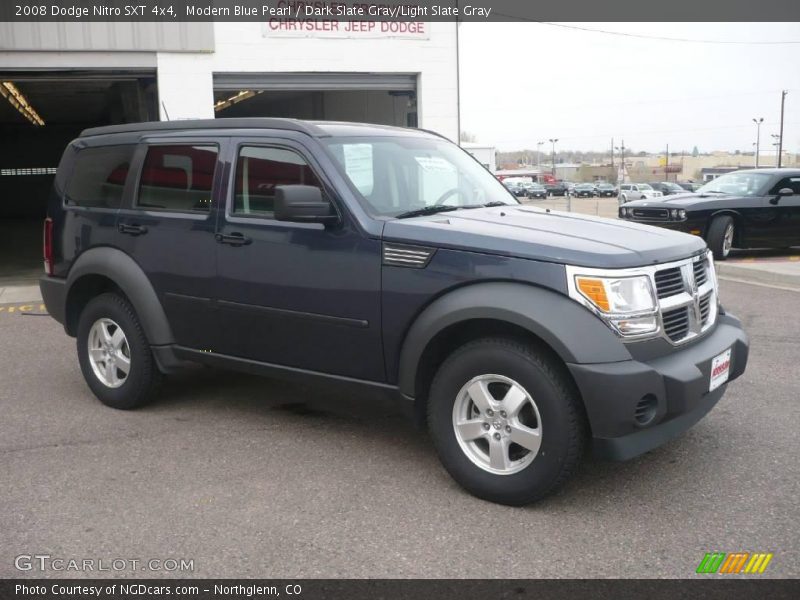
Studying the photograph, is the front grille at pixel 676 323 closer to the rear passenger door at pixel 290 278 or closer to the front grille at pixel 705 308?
the front grille at pixel 705 308

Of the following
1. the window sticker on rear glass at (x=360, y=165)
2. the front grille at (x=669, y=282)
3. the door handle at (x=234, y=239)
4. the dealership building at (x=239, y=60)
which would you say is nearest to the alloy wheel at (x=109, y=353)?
the door handle at (x=234, y=239)

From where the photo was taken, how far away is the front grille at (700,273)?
→ 434cm

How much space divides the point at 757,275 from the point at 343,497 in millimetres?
9297

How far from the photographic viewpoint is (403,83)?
1403cm

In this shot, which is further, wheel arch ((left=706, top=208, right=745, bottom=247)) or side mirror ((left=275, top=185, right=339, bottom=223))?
wheel arch ((left=706, top=208, right=745, bottom=247))

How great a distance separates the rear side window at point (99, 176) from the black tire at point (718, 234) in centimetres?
1025

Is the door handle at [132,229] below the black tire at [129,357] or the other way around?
the other way around

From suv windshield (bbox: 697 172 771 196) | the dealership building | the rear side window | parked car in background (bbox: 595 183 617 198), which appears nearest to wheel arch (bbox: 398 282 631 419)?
the rear side window

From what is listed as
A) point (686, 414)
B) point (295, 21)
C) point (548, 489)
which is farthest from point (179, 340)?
point (295, 21)

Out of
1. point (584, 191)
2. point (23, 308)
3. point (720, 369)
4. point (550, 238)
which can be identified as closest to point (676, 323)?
point (720, 369)

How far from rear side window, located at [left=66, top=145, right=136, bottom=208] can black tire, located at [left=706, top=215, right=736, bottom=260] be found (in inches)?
403

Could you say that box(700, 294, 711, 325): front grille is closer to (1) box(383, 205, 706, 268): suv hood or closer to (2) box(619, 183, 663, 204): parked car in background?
(1) box(383, 205, 706, 268): suv hood

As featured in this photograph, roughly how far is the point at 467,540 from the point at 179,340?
2.50 m

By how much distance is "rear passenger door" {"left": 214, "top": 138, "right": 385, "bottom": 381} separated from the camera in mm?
4387
